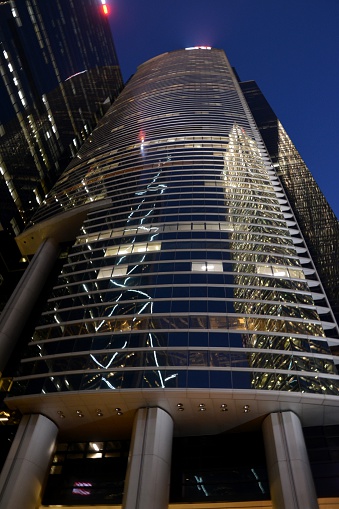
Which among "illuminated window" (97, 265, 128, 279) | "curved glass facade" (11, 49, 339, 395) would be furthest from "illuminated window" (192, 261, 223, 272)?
"illuminated window" (97, 265, 128, 279)

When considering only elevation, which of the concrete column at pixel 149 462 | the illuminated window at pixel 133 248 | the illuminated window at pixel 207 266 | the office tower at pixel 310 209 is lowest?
the concrete column at pixel 149 462

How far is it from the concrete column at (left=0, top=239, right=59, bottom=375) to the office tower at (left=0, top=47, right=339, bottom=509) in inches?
9.3

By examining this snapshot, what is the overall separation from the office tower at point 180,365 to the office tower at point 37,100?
23007 millimetres

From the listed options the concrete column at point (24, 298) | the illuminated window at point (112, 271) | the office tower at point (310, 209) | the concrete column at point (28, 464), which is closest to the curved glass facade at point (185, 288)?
the illuminated window at point (112, 271)

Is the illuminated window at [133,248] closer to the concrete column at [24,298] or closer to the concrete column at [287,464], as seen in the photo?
the concrete column at [24,298]

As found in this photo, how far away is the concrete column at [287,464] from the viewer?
24.8 m

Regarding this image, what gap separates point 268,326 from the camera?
1297 inches

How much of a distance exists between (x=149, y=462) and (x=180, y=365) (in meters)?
6.36

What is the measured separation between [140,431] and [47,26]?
89.4 m

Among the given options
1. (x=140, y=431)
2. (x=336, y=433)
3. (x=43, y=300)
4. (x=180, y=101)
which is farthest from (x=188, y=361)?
(x=180, y=101)

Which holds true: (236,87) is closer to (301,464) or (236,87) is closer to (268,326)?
(268,326)

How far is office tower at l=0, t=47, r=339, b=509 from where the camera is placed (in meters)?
28.8

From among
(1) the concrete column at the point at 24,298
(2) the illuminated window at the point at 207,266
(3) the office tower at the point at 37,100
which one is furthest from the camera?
(3) the office tower at the point at 37,100

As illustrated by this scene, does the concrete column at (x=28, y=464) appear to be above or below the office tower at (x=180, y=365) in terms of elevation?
below
